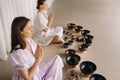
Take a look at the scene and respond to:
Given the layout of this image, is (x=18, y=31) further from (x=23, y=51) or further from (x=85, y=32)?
(x=85, y=32)

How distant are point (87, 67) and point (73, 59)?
19 centimetres

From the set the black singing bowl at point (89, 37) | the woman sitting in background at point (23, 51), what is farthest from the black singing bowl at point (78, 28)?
the woman sitting in background at point (23, 51)

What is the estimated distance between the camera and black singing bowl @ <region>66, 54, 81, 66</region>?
1.99 metres

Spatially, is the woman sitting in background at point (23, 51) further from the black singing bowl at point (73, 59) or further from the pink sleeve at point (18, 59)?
the black singing bowl at point (73, 59)

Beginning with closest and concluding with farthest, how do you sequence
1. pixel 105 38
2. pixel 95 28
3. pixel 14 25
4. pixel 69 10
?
pixel 14 25 → pixel 105 38 → pixel 95 28 → pixel 69 10

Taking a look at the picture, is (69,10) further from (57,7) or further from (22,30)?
(22,30)

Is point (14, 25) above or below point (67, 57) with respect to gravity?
above

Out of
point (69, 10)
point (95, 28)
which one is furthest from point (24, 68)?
point (69, 10)

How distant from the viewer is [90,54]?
224 centimetres

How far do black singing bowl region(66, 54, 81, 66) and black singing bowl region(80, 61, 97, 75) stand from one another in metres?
0.08

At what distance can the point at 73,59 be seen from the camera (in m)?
2.07

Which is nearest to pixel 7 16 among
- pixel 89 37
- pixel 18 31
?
pixel 18 31

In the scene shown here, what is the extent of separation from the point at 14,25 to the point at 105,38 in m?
1.54

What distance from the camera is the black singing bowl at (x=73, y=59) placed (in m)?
1.99
